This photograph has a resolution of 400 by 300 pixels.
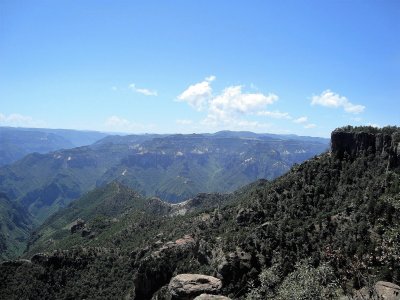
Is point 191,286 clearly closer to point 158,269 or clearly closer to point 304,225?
point 304,225

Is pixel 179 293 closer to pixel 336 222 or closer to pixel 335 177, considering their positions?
pixel 336 222

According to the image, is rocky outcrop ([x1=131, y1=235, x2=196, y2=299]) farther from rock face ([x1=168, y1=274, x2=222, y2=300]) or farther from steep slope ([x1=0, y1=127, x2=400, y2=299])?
rock face ([x1=168, y1=274, x2=222, y2=300])

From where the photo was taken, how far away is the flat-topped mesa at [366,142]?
13000cm

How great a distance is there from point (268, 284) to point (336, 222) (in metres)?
52.6

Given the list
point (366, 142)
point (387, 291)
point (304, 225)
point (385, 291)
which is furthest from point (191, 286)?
point (366, 142)

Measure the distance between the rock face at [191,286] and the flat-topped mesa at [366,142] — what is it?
253ft

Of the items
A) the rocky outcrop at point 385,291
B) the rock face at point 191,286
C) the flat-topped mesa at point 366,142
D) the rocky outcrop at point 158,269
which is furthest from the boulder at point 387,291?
the rocky outcrop at point 158,269

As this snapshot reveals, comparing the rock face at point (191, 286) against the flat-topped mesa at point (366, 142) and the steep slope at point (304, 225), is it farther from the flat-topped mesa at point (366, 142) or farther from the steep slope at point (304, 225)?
the flat-topped mesa at point (366, 142)

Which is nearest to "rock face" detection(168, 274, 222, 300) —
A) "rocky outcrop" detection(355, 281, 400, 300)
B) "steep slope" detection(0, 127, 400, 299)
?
"steep slope" detection(0, 127, 400, 299)

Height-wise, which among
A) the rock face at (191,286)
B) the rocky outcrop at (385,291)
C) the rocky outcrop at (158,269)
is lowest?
the rocky outcrop at (158,269)

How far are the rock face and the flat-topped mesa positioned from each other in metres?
77.2

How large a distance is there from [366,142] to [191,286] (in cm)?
9226

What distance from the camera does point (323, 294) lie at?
5891 centimetres

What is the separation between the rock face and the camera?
7696cm
